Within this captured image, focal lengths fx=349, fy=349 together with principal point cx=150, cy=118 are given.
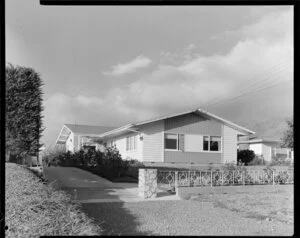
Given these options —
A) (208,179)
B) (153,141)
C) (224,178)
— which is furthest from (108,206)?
(153,141)

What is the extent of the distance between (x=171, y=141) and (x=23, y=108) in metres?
17.9

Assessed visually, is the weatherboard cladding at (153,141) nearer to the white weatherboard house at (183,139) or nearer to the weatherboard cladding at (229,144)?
the white weatherboard house at (183,139)

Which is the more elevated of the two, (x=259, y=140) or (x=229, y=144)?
(x=259, y=140)

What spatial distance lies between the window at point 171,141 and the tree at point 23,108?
55.9ft

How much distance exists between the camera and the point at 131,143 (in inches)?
895

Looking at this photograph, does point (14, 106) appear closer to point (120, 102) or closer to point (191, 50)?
point (120, 102)

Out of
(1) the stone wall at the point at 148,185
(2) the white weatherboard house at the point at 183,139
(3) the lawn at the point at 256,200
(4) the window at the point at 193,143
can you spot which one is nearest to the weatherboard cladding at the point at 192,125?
(2) the white weatherboard house at the point at 183,139

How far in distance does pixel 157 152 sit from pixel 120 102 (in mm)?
16800

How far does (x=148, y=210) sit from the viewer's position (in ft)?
25.1

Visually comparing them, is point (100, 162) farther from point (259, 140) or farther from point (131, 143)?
point (259, 140)

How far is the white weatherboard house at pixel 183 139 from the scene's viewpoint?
2100cm

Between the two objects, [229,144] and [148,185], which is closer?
[148,185]

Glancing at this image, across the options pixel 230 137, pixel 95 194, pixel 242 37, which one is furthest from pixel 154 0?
pixel 230 137

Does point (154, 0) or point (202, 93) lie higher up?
point (154, 0)
